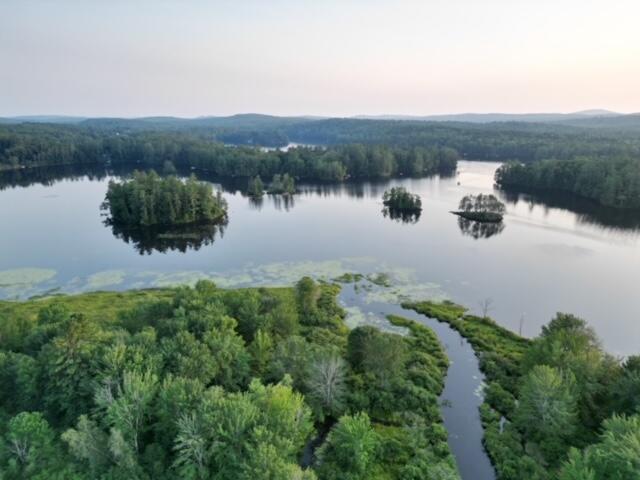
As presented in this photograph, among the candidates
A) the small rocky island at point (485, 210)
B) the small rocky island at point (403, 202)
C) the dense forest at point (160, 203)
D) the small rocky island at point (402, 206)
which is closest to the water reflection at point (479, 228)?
the small rocky island at point (485, 210)

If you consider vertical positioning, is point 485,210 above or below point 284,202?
above

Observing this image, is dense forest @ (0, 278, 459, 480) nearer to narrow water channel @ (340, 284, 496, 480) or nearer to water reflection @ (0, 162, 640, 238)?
narrow water channel @ (340, 284, 496, 480)

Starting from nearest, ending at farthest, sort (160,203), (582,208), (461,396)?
(461,396) < (160,203) < (582,208)

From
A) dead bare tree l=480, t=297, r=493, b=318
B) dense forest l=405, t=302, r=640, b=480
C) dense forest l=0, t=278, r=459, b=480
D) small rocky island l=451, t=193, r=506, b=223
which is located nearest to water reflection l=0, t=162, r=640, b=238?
small rocky island l=451, t=193, r=506, b=223

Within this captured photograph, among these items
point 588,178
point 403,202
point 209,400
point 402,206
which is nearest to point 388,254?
point 402,206

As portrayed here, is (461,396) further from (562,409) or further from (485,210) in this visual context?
(485,210)
